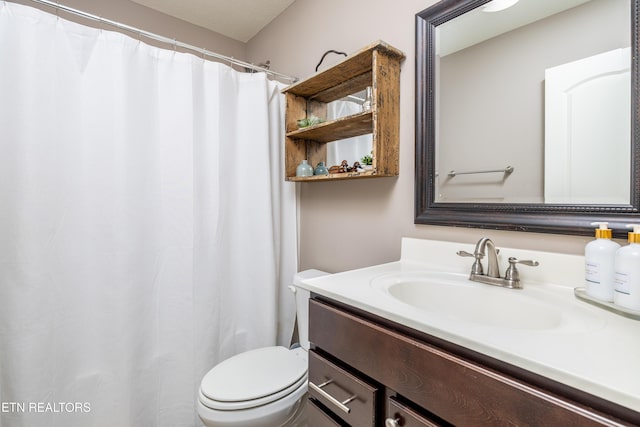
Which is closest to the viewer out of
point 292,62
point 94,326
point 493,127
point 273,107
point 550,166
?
point 550,166

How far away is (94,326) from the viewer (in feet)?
4.04

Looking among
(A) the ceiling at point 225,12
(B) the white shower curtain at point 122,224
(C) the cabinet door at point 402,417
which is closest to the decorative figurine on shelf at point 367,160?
(B) the white shower curtain at point 122,224

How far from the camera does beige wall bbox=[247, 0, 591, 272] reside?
1169 mm

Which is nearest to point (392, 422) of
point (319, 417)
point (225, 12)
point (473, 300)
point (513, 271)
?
point (319, 417)

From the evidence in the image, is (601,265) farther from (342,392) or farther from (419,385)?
(342,392)

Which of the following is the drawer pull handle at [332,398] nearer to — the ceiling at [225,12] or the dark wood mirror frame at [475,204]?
the dark wood mirror frame at [475,204]

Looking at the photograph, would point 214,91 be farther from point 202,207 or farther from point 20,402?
point 20,402

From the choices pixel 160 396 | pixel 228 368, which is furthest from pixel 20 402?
pixel 228 368

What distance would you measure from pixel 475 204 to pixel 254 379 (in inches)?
Answer: 42.6

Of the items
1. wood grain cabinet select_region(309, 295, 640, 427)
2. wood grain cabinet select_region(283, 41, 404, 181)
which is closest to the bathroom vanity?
wood grain cabinet select_region(309, 295, 640, 427)

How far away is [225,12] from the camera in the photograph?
199 centimetres

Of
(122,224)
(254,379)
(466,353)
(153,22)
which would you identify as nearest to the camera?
(466,353)

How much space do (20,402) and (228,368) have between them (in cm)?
76

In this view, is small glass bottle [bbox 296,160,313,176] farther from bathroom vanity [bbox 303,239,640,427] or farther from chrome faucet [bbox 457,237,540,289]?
chrome faucet [bbox 457,237,540,289]
